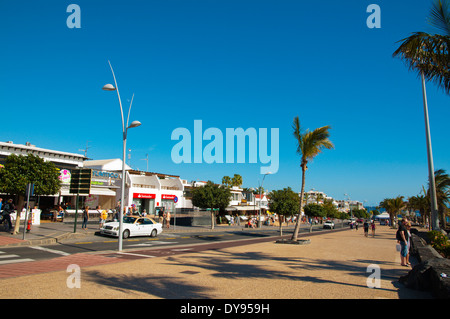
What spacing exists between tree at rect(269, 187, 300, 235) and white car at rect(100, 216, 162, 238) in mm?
11455

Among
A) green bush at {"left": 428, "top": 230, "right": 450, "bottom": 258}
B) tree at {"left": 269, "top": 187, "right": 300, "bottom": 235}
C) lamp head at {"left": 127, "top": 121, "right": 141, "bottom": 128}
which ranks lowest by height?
green bush at {"left": 428, "top": 230, "right": 450, "bottom": 258}

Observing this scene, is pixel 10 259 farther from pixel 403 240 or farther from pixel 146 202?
pixel 146 202

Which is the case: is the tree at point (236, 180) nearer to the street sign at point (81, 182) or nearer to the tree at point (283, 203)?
the tree at point (283, 203)

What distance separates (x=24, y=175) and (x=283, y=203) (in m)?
20.1

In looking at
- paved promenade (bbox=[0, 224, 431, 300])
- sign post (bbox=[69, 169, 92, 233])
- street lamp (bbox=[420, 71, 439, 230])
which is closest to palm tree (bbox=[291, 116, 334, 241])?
street lamp (bbox=[420, 71, 439, 230])

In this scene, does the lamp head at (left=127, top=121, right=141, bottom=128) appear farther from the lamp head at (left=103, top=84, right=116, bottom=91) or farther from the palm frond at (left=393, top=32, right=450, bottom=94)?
the palm frond at (left=393, top=32, right=450, bottom=94)

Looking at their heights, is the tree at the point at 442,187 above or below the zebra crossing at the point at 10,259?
above

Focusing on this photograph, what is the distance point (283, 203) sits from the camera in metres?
27.2

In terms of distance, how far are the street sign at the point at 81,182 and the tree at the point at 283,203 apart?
16360 mm

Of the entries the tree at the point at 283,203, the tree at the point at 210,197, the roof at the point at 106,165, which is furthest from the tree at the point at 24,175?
the roof at the point at 106,165

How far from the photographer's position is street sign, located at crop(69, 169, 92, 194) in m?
18.1

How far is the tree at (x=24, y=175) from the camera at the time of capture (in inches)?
679

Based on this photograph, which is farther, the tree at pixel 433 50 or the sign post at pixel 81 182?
the sign post at pixel 81 182
